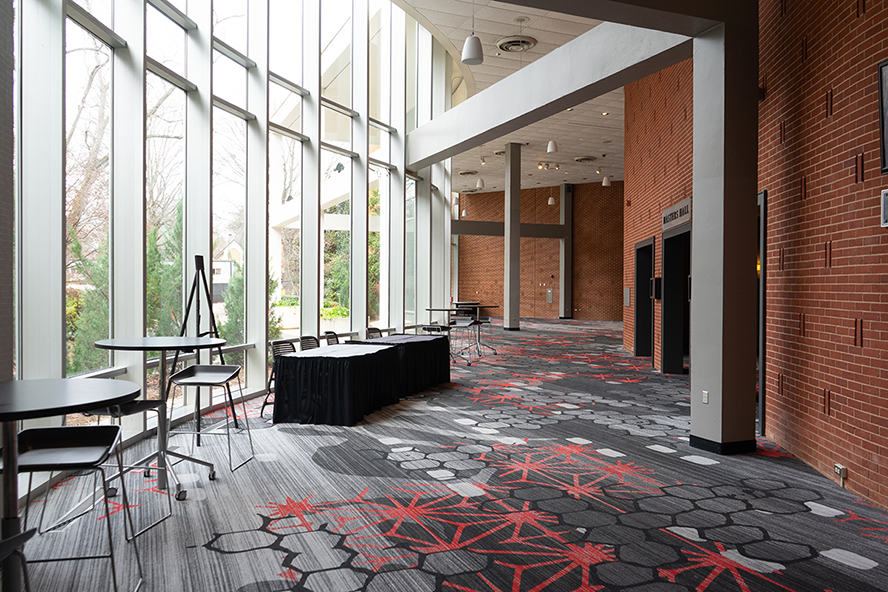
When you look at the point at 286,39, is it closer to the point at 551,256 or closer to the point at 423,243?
the point at 423,243

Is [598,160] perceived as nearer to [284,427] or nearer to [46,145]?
[284,427]

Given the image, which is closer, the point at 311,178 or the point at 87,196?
the point at 87,196

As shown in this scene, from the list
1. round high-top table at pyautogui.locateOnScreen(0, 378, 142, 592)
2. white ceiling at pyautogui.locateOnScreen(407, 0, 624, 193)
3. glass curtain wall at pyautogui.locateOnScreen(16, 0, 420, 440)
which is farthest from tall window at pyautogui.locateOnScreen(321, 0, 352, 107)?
round high-top table at pyautogui.locateOnScreen(0, 378, 142, 592)

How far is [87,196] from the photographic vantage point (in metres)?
4.70

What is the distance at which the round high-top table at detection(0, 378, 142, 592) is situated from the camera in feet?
6.65

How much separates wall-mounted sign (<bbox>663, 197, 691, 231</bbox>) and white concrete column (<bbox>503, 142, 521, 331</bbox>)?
8.56m

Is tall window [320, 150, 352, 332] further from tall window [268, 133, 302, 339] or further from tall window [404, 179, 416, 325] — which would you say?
tall window [404, 179, 416, 325]

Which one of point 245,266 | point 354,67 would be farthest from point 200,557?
point 354,67

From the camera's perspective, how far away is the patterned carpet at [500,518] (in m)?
2.71

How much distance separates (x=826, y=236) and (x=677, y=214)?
3776 millimetres

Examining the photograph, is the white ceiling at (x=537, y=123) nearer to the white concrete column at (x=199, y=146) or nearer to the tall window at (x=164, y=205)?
the white concrete column at (x=199, y=146)

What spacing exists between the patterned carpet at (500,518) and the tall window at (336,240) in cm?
377

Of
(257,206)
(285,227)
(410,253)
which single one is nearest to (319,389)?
(257,206)

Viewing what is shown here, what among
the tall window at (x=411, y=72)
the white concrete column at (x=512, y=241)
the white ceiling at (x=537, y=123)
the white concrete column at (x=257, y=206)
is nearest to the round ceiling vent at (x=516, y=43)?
the white ceiling at (x=537, y=123)
